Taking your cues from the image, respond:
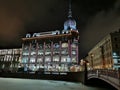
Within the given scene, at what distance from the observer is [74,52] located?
355 feet

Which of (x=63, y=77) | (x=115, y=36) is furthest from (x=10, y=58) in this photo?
(x=115, y=36)

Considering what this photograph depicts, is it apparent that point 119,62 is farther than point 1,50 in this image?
No

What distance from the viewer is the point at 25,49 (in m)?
125

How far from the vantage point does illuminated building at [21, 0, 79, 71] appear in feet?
353

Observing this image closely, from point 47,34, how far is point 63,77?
58264 millimetres

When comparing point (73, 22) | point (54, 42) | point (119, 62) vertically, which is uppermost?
point (73, 22)

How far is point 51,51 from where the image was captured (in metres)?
116

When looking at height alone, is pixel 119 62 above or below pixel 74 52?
below

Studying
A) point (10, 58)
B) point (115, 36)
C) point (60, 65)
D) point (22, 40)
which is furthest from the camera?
point (10, 58)

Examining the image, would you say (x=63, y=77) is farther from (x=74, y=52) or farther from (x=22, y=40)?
(x=22, y=40)

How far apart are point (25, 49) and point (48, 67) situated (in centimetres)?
2683

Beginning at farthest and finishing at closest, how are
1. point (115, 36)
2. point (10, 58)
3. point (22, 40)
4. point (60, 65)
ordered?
point (10, 58) < point (22, 40) < point (60, 65) < point (115, 36)

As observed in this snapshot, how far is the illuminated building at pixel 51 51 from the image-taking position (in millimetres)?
107625

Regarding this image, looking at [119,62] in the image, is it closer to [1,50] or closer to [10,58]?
[10,58]
